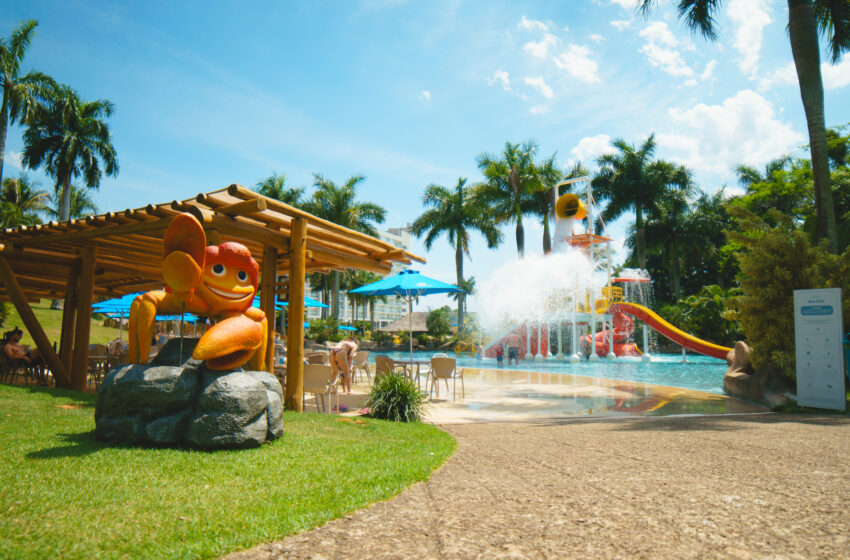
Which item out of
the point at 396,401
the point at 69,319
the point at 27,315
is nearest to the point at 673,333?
the point at 396,401

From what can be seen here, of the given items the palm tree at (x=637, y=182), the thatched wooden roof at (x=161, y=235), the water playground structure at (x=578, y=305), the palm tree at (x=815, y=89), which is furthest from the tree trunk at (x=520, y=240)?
the thatched wooden roof at (x=161, y=235)

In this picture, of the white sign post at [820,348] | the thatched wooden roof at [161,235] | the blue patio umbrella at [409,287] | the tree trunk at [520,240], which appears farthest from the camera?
the tree trunk at [520,240]

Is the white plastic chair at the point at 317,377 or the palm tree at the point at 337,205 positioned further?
the palm tree at the point at 337,205

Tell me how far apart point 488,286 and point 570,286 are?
505 cm

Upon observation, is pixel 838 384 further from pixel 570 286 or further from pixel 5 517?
pixel 570 286

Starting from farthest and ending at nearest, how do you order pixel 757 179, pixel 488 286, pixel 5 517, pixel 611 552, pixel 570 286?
pixel 757 179
pixel 488 286
pixel 570 286
pixel 5 517
pixel 611 552

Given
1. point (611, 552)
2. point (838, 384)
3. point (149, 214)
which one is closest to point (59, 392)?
point (149, 214)

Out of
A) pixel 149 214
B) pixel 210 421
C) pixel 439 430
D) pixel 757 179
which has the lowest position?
pixel 439 430

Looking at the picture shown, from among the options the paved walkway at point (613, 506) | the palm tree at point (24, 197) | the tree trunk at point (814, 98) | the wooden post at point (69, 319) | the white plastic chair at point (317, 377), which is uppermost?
the palm tree at point (24, 197)

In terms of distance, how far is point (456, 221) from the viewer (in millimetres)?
35938

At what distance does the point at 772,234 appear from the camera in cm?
988

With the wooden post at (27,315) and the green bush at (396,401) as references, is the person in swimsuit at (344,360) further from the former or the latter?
the wooden post at (27,315)

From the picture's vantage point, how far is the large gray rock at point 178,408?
4.40 meters

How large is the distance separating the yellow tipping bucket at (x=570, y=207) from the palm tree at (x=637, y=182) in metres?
12.0
